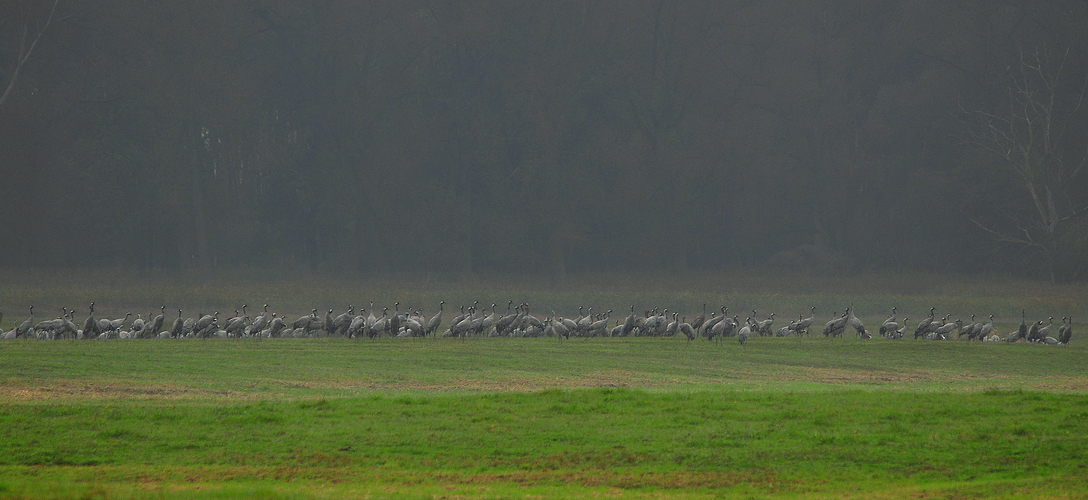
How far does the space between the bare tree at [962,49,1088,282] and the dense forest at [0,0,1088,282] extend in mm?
265

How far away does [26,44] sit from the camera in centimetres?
6862

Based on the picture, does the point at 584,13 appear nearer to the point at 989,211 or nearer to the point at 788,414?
the point at 989,211

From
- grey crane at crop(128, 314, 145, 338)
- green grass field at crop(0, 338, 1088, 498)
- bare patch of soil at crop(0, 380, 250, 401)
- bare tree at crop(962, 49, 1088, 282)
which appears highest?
bare tree at crop(962, 49, 1088, 282)

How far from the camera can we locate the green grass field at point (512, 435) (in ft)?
51.1

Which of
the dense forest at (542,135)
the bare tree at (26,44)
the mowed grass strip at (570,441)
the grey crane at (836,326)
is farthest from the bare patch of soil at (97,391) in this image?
the bare tree at (26,44)

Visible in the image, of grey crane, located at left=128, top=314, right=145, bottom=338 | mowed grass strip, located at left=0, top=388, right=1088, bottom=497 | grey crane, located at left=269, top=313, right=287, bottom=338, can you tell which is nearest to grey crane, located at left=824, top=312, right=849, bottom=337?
mowed grass strip, located at left=0, top=388, right=1088, bottom=497

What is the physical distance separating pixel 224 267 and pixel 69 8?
18.4 m

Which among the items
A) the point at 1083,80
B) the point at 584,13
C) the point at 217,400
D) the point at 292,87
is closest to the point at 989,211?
the point at 1083,80

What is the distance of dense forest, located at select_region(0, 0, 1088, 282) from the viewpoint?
69.6 metres

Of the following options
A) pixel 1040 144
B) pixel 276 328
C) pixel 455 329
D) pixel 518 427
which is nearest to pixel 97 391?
pixel 518 427

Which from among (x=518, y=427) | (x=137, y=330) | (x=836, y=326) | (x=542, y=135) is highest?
(x=542, y=135)

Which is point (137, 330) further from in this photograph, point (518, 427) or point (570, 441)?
point (570, 441)

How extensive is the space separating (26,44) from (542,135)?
3159cm

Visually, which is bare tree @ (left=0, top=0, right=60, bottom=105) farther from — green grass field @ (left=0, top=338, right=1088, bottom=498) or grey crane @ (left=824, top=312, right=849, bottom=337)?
grey crane @ (left=824, top=312, right=849, bottom=337)
